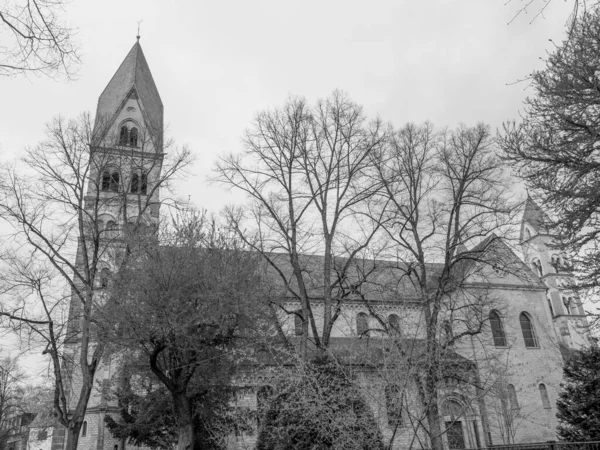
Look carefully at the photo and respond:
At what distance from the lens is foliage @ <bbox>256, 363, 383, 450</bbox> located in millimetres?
10352

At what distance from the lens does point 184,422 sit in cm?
1499

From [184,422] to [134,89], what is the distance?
2461cm

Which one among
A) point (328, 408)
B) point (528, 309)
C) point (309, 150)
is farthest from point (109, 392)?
point (528, 309)

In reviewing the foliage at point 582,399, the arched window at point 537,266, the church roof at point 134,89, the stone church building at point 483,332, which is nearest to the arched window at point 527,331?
the stone church building at point 483,332

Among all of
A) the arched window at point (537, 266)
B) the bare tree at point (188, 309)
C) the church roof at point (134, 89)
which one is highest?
the church roof at point (134, 89)

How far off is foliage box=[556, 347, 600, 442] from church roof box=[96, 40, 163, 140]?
26667mm

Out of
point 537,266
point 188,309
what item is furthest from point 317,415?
point 537,266

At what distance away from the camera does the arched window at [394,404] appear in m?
9.26

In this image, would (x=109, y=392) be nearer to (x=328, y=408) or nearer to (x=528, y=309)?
(x=328, y=408)

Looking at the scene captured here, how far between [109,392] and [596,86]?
22.7 m

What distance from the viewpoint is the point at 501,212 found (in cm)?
2022

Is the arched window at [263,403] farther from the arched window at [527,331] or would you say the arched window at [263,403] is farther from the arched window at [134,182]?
the arched window at [527,331]

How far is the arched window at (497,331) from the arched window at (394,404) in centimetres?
2307

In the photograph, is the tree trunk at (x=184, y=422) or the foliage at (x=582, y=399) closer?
the tree trunk at (x=184, y=422)
